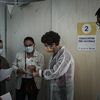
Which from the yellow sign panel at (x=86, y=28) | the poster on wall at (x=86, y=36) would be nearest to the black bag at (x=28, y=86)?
the poster on wall at (x=86, y=36)

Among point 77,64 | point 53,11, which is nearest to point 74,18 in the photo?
point 53,11

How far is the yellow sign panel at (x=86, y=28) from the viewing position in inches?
139

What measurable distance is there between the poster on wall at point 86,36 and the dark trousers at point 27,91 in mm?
882

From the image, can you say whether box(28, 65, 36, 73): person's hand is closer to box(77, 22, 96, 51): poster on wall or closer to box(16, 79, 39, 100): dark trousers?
box(16, 79, 39, 100): dark trousers

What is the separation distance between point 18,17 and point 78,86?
60.5 inches

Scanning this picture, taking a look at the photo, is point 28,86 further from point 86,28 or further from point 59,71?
point 86,28

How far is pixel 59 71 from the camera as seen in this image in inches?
108

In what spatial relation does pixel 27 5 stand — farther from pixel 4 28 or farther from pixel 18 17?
pixel 4 28

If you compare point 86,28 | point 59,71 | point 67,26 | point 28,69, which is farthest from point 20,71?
→ point 86,28

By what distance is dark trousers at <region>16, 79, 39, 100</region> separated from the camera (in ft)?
11.5

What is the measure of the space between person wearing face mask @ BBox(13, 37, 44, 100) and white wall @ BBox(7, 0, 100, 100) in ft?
1.35

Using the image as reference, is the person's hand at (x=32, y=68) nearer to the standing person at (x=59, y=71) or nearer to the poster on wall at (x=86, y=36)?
the standing person at (x=59, y=71)

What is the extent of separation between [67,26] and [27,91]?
115 cm

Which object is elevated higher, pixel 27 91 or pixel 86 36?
pixel 86 36
